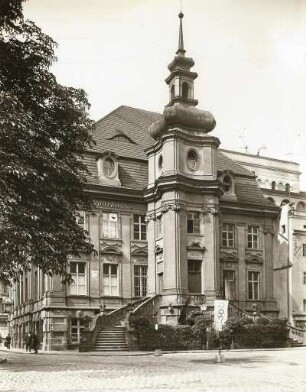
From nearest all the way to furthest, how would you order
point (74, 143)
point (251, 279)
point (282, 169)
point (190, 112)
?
point (74, 143) → point (190, 112) → point (251, 279) → point (282, 169)

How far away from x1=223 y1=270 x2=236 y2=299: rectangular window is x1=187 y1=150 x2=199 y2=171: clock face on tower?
23.5ft

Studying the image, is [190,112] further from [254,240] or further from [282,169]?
[282,169]

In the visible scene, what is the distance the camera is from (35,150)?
59.3 feet

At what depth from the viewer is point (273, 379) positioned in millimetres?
15508

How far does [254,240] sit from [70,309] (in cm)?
1332

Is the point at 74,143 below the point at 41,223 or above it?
above

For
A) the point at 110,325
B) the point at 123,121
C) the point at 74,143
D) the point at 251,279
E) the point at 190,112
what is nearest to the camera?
the point at 74,143

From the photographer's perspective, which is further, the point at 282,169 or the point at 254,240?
the point at 282,169

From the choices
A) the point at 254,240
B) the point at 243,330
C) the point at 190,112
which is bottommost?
the point at 243,330

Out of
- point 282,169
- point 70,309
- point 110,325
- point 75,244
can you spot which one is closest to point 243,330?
point 110,325

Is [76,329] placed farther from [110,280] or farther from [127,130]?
[127,130]

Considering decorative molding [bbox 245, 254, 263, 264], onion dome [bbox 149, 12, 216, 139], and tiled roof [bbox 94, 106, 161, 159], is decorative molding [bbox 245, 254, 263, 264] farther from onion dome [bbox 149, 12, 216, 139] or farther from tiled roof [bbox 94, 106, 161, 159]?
tiled roof [bbox 94, 106, 161, 159]

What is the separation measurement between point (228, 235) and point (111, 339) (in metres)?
11.9

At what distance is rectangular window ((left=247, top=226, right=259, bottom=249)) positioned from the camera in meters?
40.8
